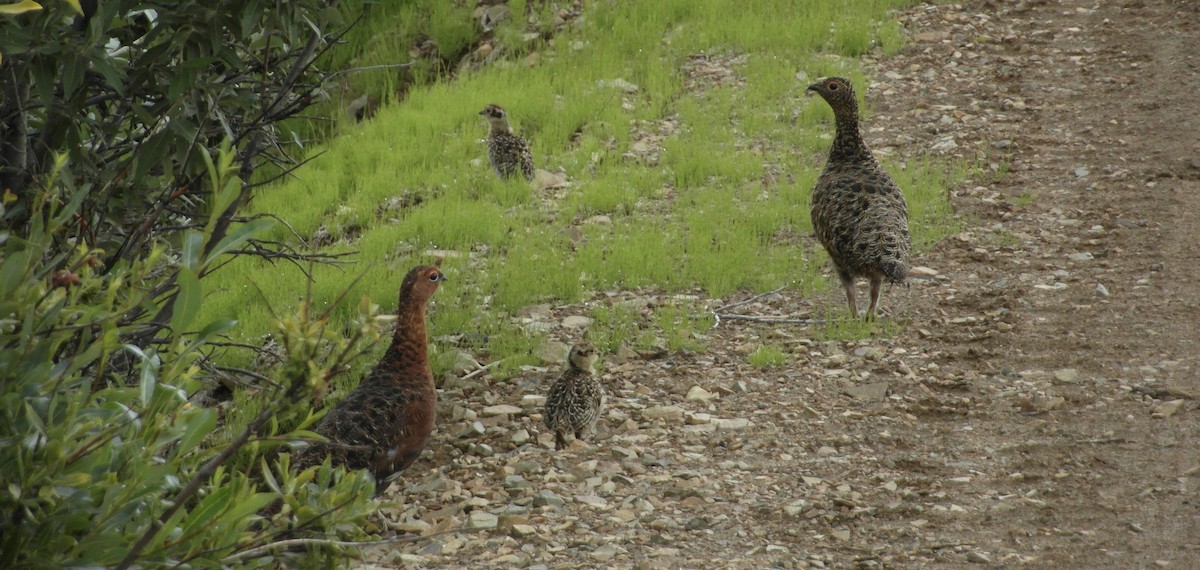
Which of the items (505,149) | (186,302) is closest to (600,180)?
(505,149)

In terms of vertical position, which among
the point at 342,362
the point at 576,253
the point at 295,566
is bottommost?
the point at 576,253

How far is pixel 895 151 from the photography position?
1188 cm

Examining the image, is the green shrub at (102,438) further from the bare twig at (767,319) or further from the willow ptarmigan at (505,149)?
the willow ptarmigan at (505,149)

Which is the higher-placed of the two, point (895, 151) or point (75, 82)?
point (75, 82)

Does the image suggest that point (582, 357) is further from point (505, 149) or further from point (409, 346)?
point (505, 149)

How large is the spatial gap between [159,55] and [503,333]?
454 centimetres

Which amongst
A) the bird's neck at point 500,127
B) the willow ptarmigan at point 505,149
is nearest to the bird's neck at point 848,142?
the willow ptarmigan at point 505,149

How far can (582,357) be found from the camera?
7.29 meters

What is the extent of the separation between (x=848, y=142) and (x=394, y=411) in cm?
452

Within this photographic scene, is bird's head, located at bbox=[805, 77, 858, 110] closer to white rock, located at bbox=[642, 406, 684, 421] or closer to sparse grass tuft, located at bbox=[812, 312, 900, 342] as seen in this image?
sparse grass tuft, located at bbox=[812, 312, 900, 342]

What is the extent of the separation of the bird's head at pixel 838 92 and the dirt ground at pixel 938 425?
1.56 m

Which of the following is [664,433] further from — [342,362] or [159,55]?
[342,362]

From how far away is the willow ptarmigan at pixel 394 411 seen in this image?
612 centimetres

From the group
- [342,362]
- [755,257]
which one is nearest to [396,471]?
[342,362]
